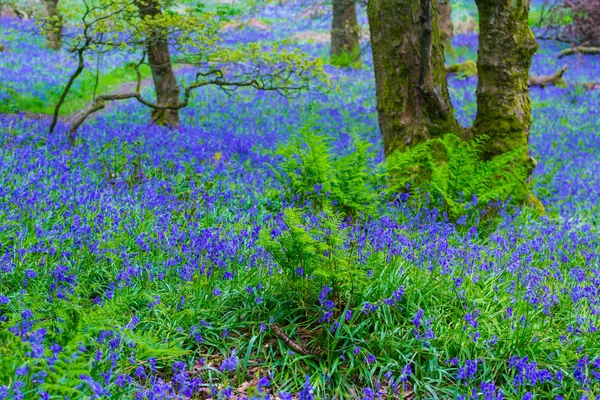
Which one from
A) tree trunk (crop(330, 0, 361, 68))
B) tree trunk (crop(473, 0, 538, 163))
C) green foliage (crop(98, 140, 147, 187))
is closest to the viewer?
green foliage (crop(98, 140, 147, 187))

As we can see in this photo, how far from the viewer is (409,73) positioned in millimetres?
6867

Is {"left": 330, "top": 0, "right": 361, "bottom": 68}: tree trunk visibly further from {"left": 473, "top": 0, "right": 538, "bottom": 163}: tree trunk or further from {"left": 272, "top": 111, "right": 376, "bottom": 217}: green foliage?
{"left": 272, "top": 111, "right": 376, "bottom": 217}: green foliage

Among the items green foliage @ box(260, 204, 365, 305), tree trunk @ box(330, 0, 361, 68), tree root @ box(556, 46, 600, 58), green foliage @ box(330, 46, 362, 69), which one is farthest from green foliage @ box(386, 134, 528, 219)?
tree root @ box(556, 46, 600, 58)

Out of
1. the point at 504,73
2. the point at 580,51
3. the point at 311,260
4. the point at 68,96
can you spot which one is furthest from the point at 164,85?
the point at 580,51

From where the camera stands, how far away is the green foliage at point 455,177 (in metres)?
6.17

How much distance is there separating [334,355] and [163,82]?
7.83 meters

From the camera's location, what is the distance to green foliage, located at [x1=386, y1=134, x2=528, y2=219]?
617cm

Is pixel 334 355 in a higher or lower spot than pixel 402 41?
lower

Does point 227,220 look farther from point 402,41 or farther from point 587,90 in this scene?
point 587,90

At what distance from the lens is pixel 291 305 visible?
405cm

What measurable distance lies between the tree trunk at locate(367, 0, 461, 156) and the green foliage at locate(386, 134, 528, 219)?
31cm

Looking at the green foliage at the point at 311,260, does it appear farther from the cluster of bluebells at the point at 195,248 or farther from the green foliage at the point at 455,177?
the green foliage at the point at 455,177

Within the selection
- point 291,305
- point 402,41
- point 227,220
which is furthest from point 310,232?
point 402,41

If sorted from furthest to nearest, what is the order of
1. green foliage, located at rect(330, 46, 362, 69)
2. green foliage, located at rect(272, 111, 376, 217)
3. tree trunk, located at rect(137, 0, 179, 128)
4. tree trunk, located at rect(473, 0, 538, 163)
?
green foliage, located at rect(330, 46, 362, 69), tree trunk, located at rect(137, 0, 179, 128), tree trunk, located at rect(473, 0, 538, 163), green foliage, located at rect(272, 111, 376, 217)
